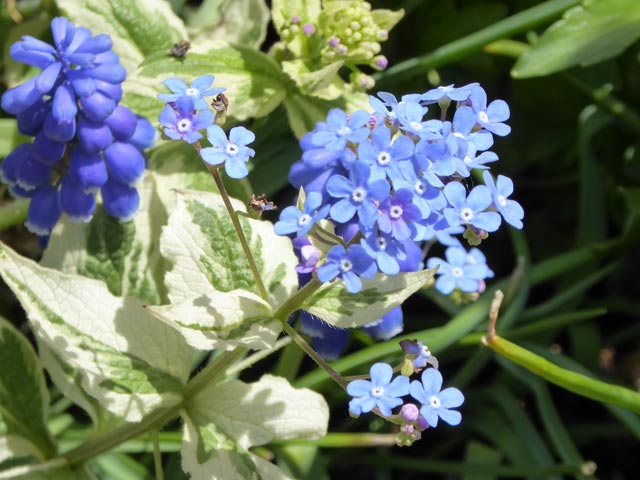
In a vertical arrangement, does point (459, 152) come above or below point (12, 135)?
above

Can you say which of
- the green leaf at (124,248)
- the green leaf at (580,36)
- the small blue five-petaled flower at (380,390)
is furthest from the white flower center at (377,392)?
the green leaf at (580,36)

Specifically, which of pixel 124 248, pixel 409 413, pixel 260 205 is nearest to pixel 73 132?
pixel 124 248

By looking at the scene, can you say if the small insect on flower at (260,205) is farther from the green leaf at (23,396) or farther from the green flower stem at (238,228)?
the green leaf at (23,396)

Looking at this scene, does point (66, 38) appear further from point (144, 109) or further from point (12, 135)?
point (12, 135)

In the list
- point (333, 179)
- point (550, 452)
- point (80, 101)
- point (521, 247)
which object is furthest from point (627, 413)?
point (80, 101)

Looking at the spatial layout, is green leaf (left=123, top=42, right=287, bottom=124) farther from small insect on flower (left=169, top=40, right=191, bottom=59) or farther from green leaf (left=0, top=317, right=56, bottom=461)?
green leaf (left=0, top=317, right=56, bottom=461)
